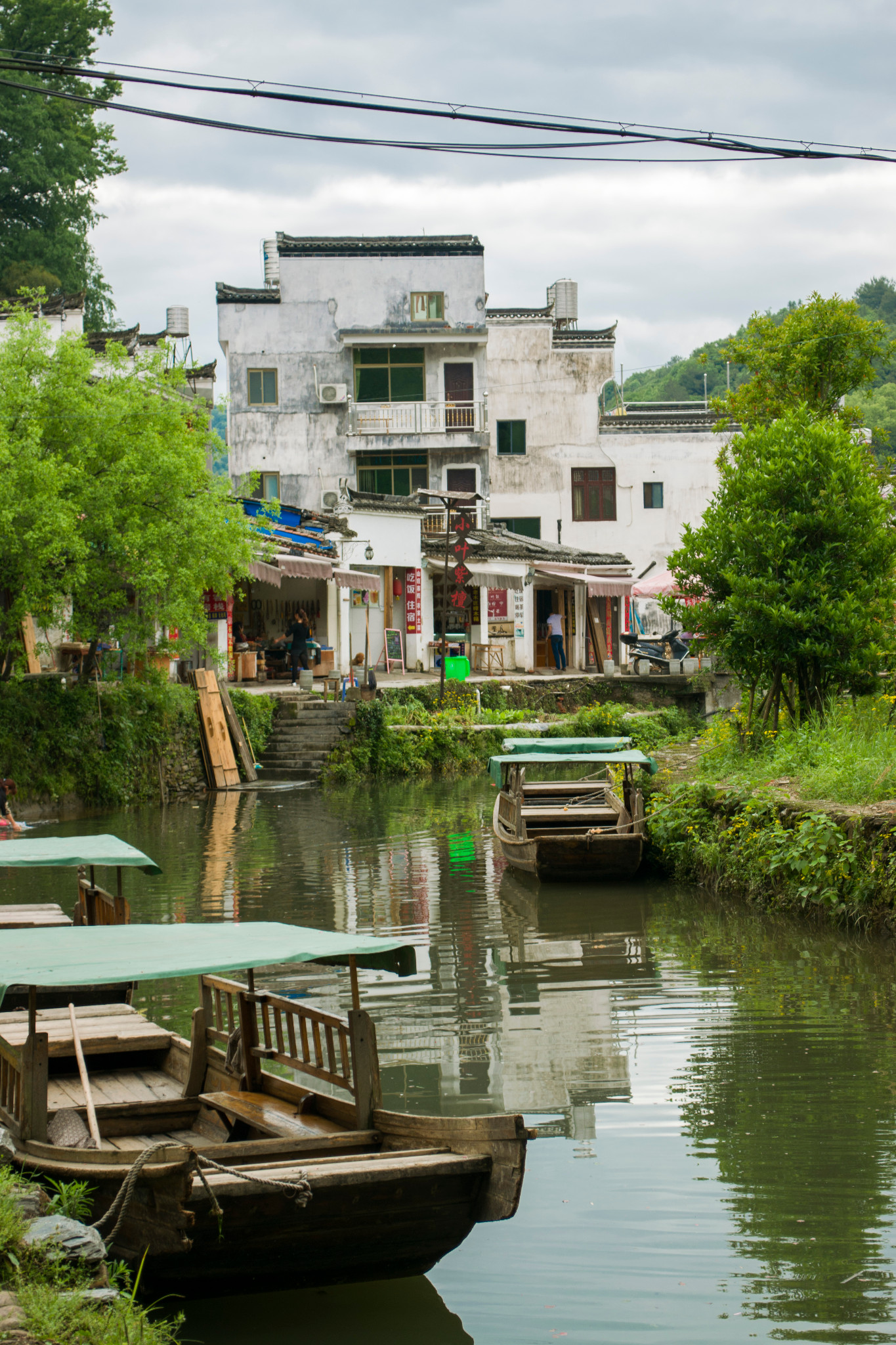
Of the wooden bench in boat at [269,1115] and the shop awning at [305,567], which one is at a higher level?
the shop awning at [305,567]

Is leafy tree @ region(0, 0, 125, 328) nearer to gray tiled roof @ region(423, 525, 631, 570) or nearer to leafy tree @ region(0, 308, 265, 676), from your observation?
gray tiled roof @ region(423, 525, 631, 570)

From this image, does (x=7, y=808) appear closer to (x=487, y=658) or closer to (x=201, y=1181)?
(x=201, y=1181)

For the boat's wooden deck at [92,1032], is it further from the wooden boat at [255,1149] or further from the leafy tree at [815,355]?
the leafy tree at [815,355]

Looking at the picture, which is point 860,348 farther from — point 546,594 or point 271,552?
point 546,594

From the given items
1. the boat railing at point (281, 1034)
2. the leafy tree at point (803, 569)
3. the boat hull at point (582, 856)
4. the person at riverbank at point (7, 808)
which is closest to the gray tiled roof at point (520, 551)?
the person at riverbank at point (7, 808)

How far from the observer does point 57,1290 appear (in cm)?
414

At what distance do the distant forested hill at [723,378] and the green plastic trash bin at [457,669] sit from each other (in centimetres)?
2999

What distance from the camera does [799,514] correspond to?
46.0 feet

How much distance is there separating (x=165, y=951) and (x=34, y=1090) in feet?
2.67

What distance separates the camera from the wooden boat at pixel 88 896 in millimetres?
8227

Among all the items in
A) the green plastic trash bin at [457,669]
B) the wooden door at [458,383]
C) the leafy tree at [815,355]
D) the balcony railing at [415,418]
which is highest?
the wooden door at [458,383]

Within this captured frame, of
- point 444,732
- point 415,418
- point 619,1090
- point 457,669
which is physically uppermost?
point 415,418

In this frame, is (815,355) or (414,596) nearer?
(815,355)

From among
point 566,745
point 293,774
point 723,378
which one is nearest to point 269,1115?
point 566,745
